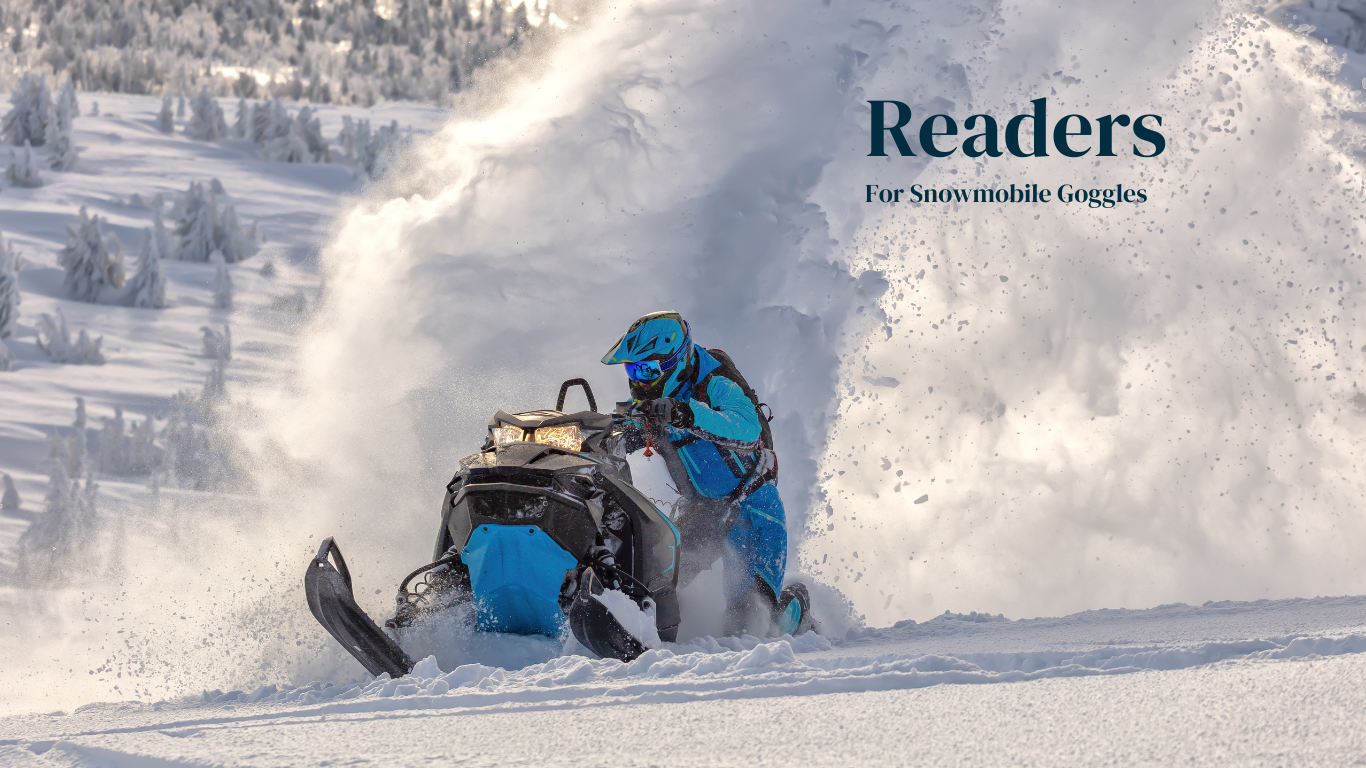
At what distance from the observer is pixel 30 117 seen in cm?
2723

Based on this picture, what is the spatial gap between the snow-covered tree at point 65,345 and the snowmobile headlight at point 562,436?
14902 mm

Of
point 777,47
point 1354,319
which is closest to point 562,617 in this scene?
point 777,47

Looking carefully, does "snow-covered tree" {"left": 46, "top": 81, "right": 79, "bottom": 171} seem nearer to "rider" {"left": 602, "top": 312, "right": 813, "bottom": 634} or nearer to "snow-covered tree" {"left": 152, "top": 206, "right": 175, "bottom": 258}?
"snow-covered tree" {"left": 152, "top": 206, "right": 175, "bottom": 258}

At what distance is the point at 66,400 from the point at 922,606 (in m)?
12.8

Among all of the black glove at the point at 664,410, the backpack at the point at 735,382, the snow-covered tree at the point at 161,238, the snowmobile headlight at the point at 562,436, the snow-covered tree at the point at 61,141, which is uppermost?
the snow-covered tree at the point at 61,141

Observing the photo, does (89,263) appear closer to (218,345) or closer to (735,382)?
(218,345)

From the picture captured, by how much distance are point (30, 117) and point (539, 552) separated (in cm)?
2792

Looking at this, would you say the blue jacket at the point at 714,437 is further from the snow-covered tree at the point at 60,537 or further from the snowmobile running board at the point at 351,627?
the snow-covered tree at the point at 60,537

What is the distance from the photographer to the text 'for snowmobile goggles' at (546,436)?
488 centimetres

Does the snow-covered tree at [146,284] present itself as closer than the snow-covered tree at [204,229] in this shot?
Yes

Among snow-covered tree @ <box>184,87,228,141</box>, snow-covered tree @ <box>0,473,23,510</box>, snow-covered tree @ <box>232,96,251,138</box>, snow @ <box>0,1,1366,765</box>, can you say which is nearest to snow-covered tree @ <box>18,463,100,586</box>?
snow @ <box>0,1,1366,765</box>

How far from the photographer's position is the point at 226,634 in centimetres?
583

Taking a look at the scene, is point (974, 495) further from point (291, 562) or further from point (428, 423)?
point (291, 562)

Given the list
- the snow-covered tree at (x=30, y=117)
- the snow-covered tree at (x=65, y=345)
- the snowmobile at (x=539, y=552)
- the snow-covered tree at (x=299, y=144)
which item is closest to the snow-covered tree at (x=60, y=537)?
the snowmobile at (x=539, y=552)
